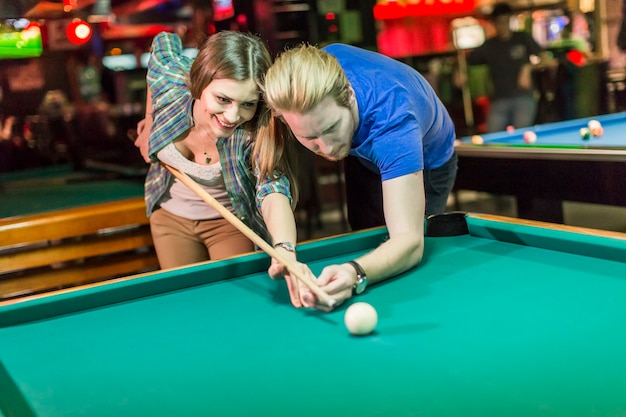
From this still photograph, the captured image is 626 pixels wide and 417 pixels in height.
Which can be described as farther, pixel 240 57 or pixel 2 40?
pixel 2 40

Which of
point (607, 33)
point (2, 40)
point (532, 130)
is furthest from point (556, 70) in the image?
point (2, 40)

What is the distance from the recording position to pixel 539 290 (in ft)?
5.56

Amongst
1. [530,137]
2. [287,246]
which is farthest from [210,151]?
[530,137]

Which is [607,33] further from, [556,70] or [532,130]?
[532,130]

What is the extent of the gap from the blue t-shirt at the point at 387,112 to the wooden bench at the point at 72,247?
1566 mm

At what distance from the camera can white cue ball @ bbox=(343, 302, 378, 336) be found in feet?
4.87

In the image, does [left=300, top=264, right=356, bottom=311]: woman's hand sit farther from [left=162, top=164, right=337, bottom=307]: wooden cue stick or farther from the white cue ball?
the white cue ball

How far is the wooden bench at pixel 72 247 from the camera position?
128 inches

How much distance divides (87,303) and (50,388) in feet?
1.65

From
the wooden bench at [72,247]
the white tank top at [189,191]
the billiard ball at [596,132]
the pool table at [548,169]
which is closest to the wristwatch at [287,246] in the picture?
the white tank top at [189,191]

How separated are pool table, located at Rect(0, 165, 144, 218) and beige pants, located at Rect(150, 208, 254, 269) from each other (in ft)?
6.03

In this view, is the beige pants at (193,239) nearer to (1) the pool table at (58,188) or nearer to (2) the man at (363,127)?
(2) the man at (363,127)

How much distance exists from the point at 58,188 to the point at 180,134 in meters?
2.97

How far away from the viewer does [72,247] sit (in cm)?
333
